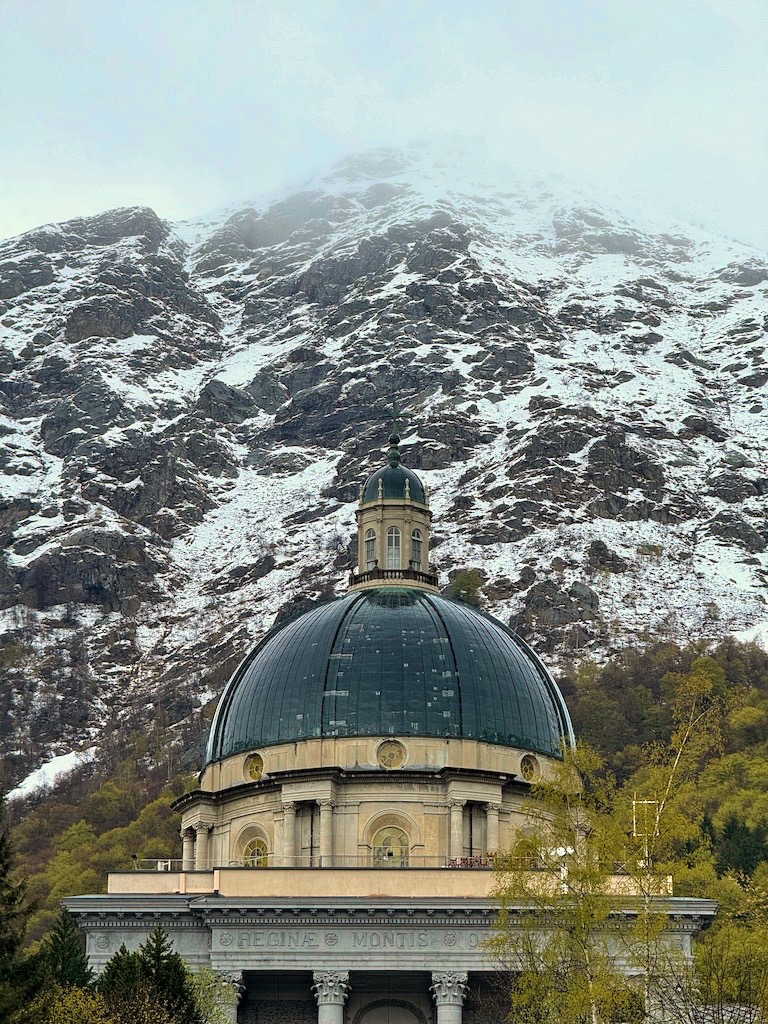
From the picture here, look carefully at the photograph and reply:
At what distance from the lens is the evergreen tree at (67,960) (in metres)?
62.0

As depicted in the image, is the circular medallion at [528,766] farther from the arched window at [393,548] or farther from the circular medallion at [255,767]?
the arched window at [393,548]

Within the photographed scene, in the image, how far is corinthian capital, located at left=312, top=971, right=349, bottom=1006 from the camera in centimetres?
7106

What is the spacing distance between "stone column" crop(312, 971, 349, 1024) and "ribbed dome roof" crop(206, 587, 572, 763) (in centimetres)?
1087

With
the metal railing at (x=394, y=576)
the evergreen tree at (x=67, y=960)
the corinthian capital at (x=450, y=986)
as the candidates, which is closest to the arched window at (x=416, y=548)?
the metal railing at (x=394, y=576)

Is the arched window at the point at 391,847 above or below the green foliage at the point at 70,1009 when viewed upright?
above

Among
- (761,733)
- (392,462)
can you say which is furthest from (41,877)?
(392,462)

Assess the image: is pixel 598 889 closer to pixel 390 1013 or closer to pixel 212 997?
pixel 212 997

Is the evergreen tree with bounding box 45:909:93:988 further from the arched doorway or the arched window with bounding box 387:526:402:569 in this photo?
the arched window with bounding box 387:526:402:569

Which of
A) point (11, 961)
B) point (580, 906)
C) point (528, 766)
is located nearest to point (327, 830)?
point (528, 766)

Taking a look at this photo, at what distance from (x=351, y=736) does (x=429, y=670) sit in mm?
4568

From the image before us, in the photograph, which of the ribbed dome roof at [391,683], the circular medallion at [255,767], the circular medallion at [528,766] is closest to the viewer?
the ribbed dome roof at [391,683]

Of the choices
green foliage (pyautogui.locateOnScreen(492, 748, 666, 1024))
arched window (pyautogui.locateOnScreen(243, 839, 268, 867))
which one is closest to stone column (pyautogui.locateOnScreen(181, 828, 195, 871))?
arched window (pyautogui.locateOnScreen(243, 839, 268, 867))

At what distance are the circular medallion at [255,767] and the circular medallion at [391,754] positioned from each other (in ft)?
16.6

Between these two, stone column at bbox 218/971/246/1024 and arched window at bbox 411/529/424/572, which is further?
arched window at bbox 411/529/424/572
